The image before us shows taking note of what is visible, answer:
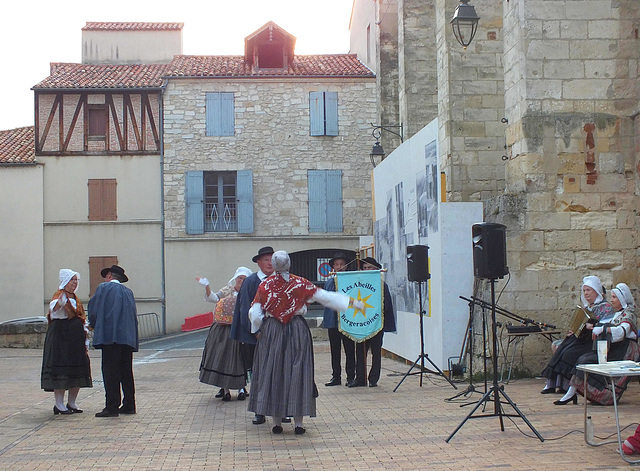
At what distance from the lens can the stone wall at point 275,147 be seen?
97.9 feet

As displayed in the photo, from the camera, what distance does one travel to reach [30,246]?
3022 centimetres

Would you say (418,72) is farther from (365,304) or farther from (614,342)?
(614,342)

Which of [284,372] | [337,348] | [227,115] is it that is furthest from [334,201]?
[284,372]

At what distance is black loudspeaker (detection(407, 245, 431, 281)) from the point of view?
1166 cm

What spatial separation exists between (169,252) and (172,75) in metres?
5.78

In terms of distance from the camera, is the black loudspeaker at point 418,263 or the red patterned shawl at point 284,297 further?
the black loudspeaker at point 418,263

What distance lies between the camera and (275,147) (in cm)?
2998

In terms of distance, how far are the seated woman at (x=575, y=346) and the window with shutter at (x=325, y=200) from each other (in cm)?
1990

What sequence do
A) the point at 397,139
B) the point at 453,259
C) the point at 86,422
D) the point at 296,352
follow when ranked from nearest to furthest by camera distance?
1. the point at 296,352
2. the point at 86,422
3. the point at 453,259
4. the point at 397,139

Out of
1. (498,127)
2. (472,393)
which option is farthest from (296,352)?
(498,127)

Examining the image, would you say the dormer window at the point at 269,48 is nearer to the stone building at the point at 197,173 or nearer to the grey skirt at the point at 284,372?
the stone building at the point at 197,173

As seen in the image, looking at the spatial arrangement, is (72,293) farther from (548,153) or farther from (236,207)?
(236,207)

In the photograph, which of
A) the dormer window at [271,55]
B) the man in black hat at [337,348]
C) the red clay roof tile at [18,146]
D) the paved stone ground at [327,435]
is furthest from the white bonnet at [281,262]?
the red clay roof tile at [18,146]

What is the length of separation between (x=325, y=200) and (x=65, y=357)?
20.7 m
